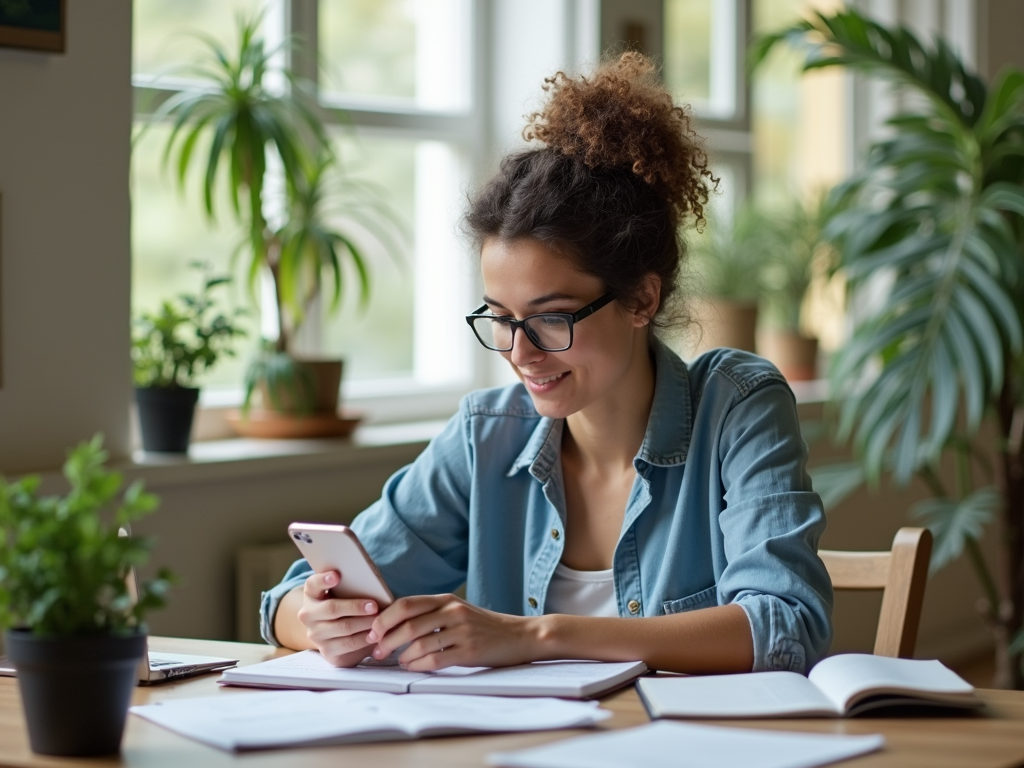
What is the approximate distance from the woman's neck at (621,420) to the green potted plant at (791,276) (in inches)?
90.1

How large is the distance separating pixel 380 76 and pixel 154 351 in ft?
3.67

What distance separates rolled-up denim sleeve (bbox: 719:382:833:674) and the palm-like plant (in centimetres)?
139

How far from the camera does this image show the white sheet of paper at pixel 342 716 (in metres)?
1.24

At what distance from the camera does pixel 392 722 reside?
127 cm

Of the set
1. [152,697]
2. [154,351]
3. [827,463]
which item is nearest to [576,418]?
[152,697]

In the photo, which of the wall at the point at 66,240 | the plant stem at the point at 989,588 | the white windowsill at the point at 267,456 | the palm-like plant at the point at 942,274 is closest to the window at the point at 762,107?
the palm-like plant at the point at 942,274

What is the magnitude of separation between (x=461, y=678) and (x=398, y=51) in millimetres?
2290

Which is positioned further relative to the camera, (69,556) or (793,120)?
(793,120)

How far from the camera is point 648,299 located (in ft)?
6.22

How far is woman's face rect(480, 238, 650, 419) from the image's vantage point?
1770 mm

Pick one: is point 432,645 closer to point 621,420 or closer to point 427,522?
point 427,522

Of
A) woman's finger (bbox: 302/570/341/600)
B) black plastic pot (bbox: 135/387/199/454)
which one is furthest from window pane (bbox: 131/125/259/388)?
woman's finger (bbox: 302/570/341/600)

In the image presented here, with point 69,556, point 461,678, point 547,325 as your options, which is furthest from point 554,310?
point 69,556

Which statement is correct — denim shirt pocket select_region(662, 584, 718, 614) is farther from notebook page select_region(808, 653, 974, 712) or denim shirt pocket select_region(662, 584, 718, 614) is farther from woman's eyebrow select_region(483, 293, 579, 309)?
woman's eyebrow select_region(483, 293, 579, 309)
